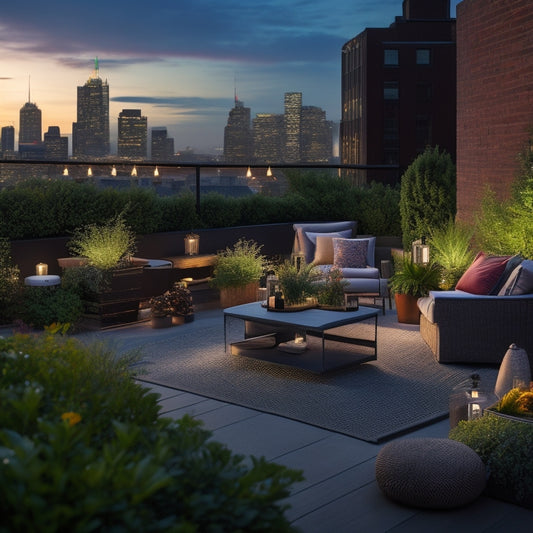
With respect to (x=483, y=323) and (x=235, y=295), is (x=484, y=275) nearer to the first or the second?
(x=483, y=323)

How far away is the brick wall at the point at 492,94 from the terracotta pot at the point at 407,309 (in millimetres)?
1567

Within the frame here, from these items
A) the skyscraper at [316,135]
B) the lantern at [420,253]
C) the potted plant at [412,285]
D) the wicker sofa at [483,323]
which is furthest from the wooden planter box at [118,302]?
the skyscraper at [316,135]

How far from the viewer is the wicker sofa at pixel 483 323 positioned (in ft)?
22.1

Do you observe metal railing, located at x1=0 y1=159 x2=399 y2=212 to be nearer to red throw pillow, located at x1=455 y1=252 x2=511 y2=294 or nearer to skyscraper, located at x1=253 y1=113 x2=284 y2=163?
skyscraper, located at x1=253 y1=113 x2=284 y2=163

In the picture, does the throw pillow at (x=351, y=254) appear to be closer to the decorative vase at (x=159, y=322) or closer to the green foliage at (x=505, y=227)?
the green foliage at (x=505, y=227)

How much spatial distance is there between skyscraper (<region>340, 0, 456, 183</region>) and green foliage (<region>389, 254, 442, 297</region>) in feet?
110

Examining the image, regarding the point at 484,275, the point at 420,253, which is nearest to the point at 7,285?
the point at 420,253

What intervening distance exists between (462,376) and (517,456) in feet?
8.69

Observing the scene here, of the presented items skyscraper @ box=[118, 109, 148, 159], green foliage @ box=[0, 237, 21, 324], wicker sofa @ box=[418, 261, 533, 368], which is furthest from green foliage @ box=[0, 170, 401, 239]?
wicker sofa @ box=[418, 261, 533, 368]

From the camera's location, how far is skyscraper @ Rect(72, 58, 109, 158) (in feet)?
39.2

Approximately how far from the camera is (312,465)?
4.47 meters

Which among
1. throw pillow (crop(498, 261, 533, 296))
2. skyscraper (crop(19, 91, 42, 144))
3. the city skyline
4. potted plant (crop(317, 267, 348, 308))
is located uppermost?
the city skyline

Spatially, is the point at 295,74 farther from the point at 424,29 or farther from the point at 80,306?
the point at 80,306

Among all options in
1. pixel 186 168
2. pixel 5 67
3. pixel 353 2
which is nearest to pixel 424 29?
pixel 353 2
